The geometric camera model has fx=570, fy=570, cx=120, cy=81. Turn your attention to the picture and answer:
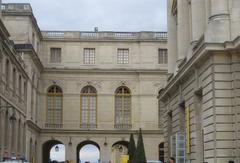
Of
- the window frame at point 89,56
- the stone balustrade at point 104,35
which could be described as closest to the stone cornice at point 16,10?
the stone balustrade at point 104,35

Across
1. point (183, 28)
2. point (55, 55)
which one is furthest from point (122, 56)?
point (183, 28)

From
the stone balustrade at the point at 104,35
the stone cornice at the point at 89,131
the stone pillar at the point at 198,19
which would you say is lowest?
the stone cornice at the point at 89,131

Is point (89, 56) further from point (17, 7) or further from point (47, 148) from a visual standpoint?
point (17, 7)

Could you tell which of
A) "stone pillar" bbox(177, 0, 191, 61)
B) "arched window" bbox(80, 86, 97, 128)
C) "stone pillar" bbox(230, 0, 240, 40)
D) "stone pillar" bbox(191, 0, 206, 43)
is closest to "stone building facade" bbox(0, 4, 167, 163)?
"arched window" bbox(80, 86, 97, 128)

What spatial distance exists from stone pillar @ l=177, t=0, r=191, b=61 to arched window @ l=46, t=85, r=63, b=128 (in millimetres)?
29173

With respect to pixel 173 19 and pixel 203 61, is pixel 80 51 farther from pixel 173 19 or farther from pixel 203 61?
pixel 203 61

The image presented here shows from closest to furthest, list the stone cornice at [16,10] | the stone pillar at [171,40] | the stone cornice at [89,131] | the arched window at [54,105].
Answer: the stone pillar at [171,40]
the stone cornice at [16,10]
the stone cornice at [89,131]
the arched window at [54,105]

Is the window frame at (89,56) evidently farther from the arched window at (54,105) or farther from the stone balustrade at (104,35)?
the arched window at (54,105)

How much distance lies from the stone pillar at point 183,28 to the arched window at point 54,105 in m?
29.2

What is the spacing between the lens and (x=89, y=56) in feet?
201

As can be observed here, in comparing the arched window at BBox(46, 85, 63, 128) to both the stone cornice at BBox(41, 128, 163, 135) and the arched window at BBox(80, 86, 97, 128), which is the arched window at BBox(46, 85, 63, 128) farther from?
the arched window at BBox(80, 86, 97, 128)

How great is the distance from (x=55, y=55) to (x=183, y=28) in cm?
3050

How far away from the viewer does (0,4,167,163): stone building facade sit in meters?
59.3

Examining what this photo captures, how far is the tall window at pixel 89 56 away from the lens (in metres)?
61.0
